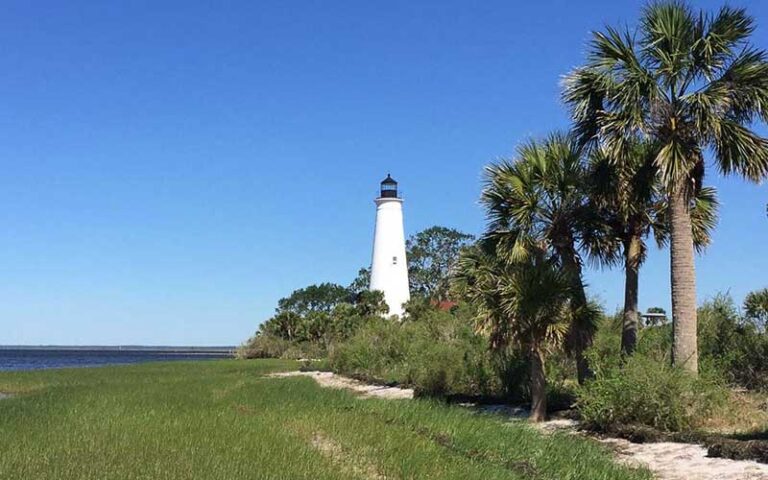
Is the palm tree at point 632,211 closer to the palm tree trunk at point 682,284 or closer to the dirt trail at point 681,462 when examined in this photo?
the palm tree trunk at point 682,284

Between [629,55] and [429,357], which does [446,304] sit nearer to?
[429,357]

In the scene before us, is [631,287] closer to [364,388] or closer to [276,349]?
[364,388]

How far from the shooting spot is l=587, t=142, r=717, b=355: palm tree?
66.4 feet

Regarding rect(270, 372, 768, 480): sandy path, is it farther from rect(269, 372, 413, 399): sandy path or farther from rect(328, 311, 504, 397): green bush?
rect(269, 372, 413, 399): sandy path

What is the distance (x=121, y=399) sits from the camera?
2545cm

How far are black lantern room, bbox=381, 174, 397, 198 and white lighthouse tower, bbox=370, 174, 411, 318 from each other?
1.32ft

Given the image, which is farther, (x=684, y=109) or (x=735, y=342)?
(x=735, y=342)

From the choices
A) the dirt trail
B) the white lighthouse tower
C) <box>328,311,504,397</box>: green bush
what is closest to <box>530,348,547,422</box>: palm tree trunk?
the dirt trail

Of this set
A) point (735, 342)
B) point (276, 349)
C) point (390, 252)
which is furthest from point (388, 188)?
point (735, 342)

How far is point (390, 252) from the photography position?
60125 millimetres

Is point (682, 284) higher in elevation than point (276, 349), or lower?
higher

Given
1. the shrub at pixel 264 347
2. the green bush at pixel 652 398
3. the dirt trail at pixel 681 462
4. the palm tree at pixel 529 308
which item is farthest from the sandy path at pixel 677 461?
the shrub at pixel 264 347

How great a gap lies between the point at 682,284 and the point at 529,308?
3574 mm

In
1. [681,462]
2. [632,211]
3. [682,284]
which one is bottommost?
[681,462]
